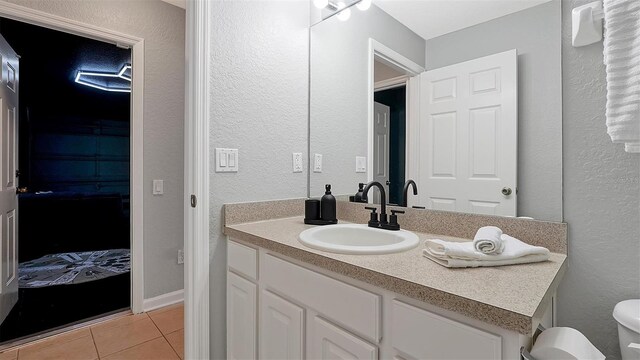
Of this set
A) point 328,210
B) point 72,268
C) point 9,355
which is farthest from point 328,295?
point 72,268

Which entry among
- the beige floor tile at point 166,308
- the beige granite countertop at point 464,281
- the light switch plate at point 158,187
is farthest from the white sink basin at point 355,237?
the beige floor tile at point 166,308

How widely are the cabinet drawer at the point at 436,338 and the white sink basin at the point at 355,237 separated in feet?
0.81

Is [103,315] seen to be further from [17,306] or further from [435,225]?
[435,225]

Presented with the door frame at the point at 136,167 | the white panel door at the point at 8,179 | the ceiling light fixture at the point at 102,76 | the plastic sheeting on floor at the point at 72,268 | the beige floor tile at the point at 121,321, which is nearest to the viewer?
the white panel door at the point at 8,179

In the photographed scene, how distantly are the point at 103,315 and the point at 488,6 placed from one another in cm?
299

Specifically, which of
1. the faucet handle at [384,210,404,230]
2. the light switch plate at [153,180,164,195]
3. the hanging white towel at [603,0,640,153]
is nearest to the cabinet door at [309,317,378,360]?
the faucet handle at [384,210,404,230]

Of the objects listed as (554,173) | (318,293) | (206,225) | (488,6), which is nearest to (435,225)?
(554,173)

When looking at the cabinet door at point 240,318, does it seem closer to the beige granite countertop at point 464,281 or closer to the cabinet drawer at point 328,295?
the cabinet drawer at point 328,295

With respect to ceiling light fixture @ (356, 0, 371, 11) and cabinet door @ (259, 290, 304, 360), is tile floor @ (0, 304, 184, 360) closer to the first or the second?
cabinet door @ (259, 290, 304, 360)

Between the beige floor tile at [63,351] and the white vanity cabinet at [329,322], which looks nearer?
the white vanity cabinet at [329,322]

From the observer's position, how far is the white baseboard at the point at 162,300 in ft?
7.66

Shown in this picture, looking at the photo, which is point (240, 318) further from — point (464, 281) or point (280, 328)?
point (464, 281)

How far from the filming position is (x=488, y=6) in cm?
113

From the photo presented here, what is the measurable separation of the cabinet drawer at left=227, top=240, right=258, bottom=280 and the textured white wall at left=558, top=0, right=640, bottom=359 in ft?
3.55
